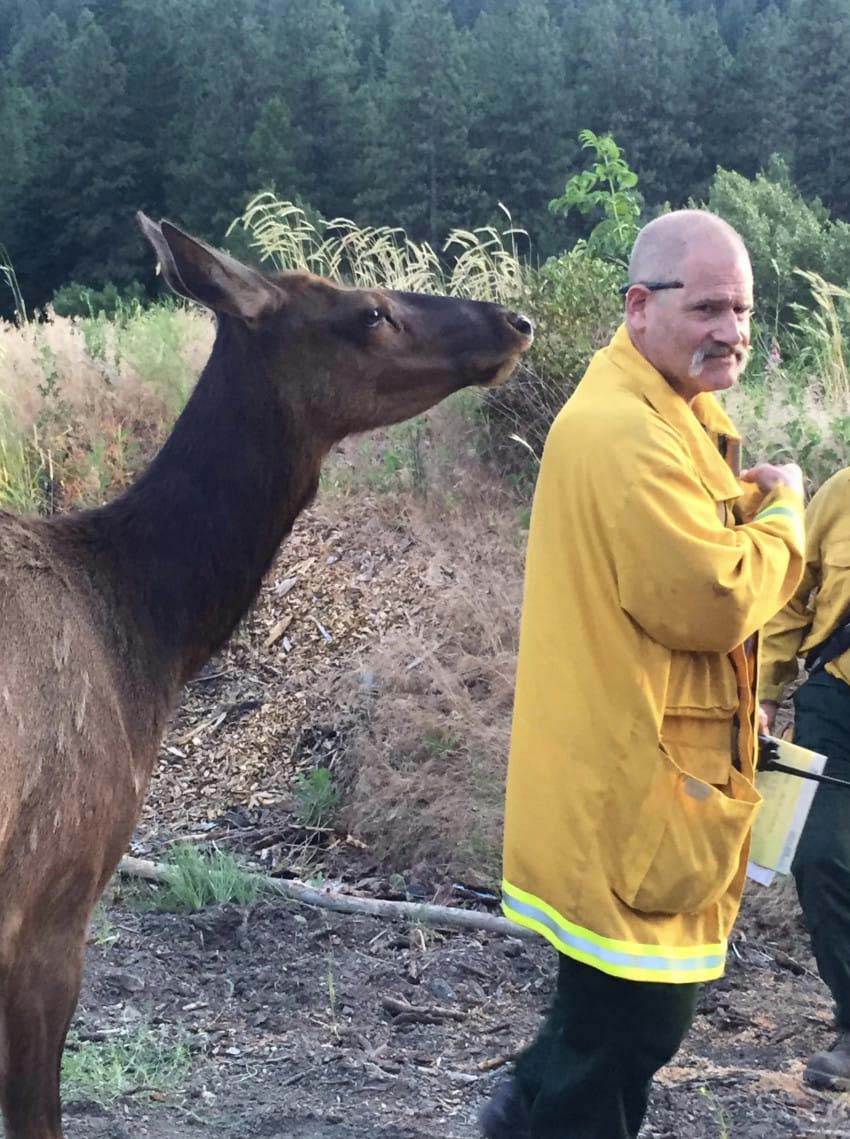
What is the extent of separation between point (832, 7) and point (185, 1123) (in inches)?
1607

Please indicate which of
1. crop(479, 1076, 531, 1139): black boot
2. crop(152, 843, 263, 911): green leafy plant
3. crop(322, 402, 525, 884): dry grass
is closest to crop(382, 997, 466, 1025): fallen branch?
crop(152, 843, 263, 911): green leafy plant

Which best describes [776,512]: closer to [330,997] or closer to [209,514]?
[209,514]

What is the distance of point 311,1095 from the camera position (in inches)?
164

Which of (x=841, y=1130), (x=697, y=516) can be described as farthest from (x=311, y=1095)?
(x=697, y=516)

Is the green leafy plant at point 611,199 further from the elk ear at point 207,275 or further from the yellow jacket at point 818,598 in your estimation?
the elk ear at point 207,275

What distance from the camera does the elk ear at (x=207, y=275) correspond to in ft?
12.2

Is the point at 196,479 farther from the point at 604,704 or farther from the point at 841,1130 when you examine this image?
the point at 841,1130

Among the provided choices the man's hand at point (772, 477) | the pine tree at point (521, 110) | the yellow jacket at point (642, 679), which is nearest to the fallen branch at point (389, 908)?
the yellow jacket at point (642, 679)

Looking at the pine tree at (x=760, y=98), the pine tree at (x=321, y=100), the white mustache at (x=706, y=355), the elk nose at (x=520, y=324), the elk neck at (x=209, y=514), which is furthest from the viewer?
the pine tree at (x=321, y=100)

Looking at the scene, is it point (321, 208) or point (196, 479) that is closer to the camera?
point (196, 479)

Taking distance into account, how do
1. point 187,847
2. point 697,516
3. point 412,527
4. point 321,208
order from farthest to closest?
1. point 321,208
2. point 412,527
3. point 187,847
4. point 697,516

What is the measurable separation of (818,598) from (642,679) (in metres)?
1.72

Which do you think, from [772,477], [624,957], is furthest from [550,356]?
[624,957]

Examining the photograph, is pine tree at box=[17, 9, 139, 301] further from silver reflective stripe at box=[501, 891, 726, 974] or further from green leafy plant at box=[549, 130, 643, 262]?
silver reflective stripe at box=[501, 891, 726, 974]
